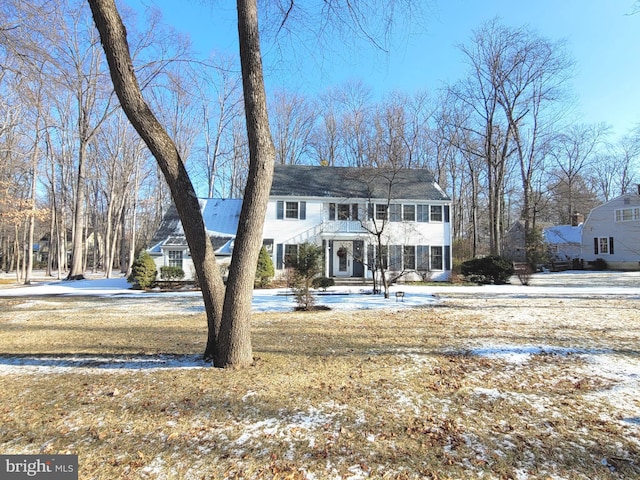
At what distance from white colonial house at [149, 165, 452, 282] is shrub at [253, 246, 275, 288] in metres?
1.59

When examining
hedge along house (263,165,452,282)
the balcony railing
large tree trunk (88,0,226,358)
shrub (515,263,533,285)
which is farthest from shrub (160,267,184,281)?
shrub (515,263,533,285)

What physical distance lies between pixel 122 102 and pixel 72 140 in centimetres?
2954

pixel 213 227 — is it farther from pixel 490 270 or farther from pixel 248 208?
pixel 248 208

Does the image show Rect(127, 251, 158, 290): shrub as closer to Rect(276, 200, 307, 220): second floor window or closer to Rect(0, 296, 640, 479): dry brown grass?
Rect(276, 200, 307, 220): second floor window

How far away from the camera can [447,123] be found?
84.7 ft

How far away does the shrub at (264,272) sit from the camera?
1738cm

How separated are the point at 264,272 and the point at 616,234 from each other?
29.0 meters

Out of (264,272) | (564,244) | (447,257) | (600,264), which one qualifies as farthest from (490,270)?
(564,244)

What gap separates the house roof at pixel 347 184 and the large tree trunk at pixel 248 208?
15514 mm

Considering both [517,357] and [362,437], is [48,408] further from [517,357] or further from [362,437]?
[517,357]

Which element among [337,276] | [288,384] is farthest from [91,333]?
[337,276]

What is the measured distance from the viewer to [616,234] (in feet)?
93.8

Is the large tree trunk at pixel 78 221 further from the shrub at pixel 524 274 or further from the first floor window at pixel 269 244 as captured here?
the shrub at pixel 524 274

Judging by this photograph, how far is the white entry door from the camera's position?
68.4 feet
